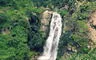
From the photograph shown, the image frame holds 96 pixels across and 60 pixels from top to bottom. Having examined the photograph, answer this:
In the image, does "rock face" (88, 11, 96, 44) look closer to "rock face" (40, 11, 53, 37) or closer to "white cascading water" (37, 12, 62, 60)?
"white cascading water" (37, 12, 62, 60)

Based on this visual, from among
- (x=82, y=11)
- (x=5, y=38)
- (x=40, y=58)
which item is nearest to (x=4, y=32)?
(x=5, y=38)

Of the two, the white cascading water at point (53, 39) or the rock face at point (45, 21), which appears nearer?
the white cascading water at point (53, 39)

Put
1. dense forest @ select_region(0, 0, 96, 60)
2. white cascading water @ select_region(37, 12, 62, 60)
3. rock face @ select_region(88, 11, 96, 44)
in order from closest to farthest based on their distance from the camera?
dense forest @ select_region(0, 0, 96, 60)
white cascading water @ select_region(37, 12, 62, 60)
rock face @ select_region(88, 11, 96, 44)

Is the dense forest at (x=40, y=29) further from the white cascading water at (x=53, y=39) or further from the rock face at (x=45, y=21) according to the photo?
the white cascading water at (x=53, y=39)

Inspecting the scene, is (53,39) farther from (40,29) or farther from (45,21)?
(45,21)

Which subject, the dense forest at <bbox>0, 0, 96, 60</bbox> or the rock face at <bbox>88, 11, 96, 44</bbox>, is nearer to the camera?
the dense forest at <bbox>0, 0, 96, 60</bbox>

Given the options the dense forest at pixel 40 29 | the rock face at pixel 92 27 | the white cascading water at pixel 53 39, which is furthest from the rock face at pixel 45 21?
the rock face at pixel 92 27

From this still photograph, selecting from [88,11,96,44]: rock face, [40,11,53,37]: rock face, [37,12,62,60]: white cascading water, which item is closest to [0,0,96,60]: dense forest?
[88,11,96,44]: rock face
